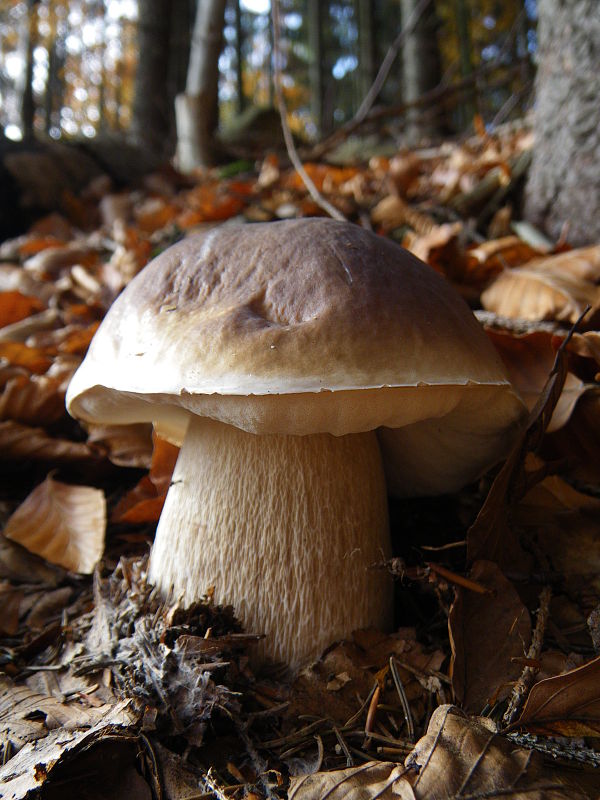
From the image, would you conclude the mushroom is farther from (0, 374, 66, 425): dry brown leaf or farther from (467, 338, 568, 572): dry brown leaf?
(0, 374, 66, 425): dry brown leaf

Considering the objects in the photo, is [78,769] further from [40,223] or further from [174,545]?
[40,223]

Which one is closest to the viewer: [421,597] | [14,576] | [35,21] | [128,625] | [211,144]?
[128,625]

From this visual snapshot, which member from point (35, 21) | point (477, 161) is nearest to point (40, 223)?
point (477, 161)

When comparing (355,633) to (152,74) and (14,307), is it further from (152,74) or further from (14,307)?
(152,74)

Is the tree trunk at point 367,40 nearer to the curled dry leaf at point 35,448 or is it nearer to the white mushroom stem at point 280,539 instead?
the curled dry leaf at point 35,448

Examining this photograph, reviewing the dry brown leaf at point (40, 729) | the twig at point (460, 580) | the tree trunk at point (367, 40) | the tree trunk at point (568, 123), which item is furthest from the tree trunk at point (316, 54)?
the dry brown leaf at point (40, 729)

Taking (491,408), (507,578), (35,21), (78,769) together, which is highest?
(35,21)
